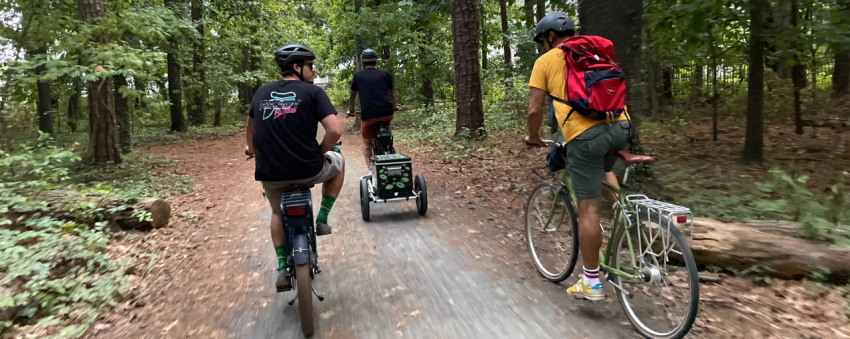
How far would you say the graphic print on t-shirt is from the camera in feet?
10.9

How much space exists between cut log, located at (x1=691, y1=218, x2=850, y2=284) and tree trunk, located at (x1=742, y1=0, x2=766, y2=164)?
584 centimetres

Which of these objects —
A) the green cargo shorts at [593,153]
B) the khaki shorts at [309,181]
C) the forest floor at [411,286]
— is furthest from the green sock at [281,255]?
the green cargo shorts at [593,153]

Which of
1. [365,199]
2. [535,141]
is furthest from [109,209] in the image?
[535,141]

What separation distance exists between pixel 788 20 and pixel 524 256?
8803 mm

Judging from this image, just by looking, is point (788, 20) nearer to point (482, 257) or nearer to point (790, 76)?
point (790, 76)

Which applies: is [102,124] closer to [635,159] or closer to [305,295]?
[305,295]

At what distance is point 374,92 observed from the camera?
657cm

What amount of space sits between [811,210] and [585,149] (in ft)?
9.71

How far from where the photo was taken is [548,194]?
13.0ft

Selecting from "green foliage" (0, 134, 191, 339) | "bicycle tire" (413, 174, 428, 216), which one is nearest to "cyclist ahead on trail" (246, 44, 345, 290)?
"green foliage" (0, 134, 191, 339)

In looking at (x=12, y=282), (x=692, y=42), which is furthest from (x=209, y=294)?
(x=692, y=42)

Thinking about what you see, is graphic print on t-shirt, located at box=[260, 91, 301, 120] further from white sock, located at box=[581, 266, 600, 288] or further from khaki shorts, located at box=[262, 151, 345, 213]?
white sock, located at box=[581, 266, 600, 288]

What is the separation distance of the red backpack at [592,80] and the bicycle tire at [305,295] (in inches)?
82.9

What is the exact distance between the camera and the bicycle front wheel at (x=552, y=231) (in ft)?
12.1
